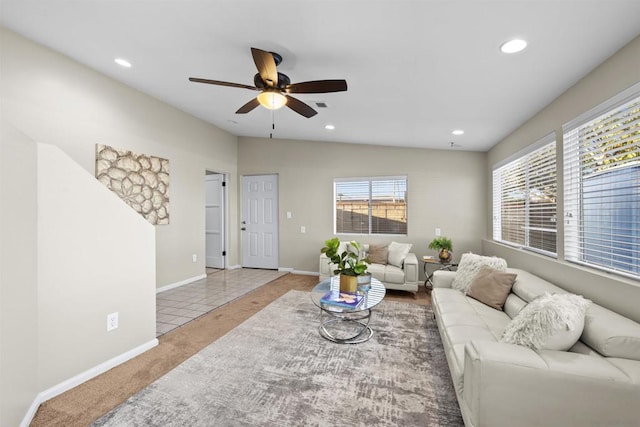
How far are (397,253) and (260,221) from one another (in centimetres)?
306

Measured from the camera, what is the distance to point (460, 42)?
190 cm

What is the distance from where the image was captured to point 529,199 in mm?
3328

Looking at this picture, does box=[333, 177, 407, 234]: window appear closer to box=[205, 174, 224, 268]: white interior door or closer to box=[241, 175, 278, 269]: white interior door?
box=[241, 175, 278, 269]: white interior door

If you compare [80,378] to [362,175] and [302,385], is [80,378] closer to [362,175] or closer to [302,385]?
[302,385]

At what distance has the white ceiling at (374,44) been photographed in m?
1.68

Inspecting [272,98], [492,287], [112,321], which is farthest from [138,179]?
[492,287]

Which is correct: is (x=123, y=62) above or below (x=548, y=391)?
above

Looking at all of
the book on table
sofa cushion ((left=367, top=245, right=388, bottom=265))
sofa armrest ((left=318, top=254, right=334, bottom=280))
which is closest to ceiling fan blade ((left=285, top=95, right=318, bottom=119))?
the book on table

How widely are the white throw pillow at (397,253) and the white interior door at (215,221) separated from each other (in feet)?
11.8

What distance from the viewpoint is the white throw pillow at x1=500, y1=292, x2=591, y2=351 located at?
1.53 metres

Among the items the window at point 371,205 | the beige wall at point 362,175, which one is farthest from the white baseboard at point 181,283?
the window at point 371,205

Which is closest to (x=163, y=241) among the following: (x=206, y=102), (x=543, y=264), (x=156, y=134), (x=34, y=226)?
(x=156, y=134)

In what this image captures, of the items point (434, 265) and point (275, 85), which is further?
point (434, 265)

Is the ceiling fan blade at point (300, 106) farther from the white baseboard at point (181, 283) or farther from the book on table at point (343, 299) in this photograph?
the white baseboard at point (181, 283)
